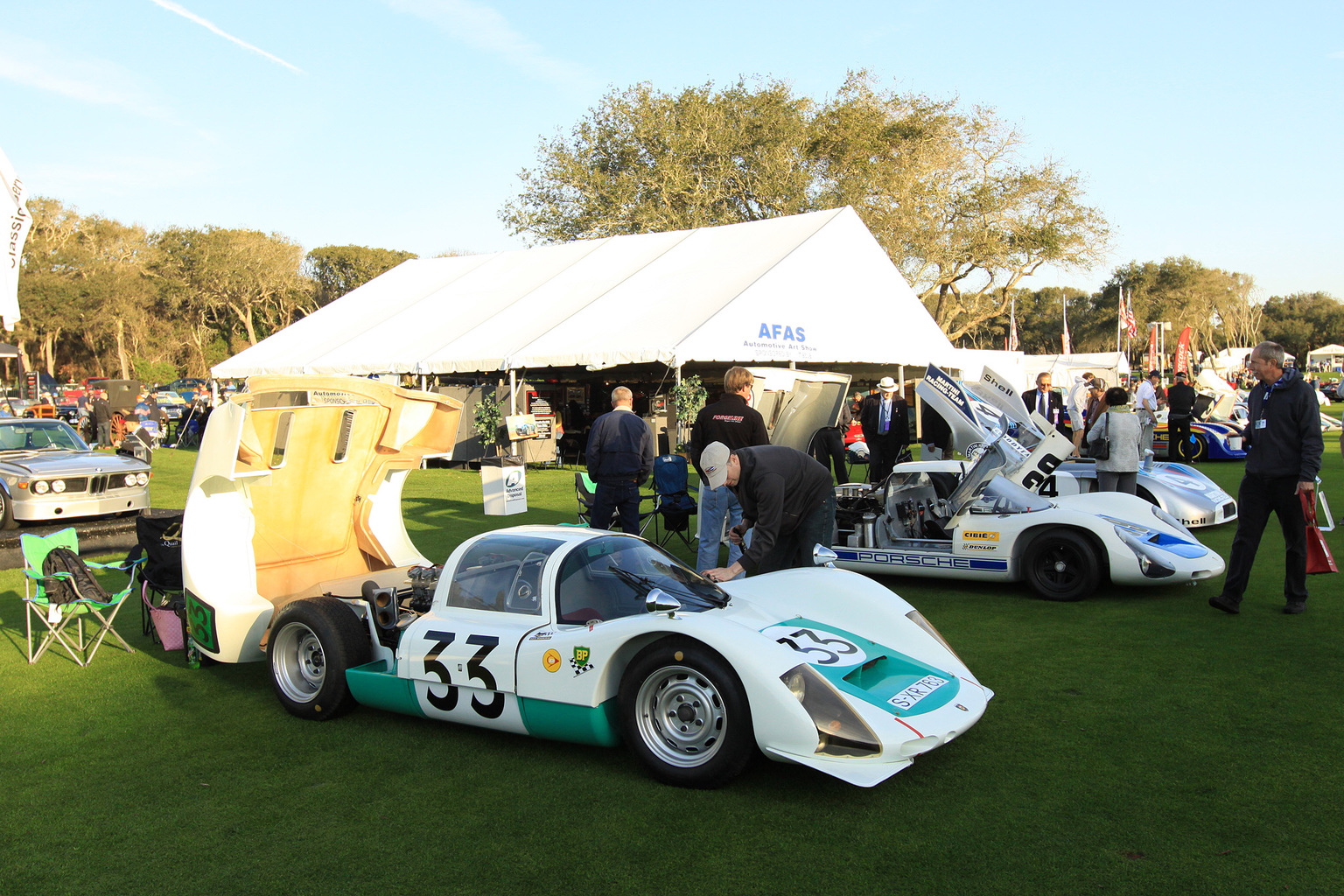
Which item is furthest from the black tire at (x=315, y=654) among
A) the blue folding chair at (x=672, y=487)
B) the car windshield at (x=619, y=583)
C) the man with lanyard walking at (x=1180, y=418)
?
the man with lanyard walking at (x=1180, y=418)

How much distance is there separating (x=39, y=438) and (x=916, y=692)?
13615 millimetres

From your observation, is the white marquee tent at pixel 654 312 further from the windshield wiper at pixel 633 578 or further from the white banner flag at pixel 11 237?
the windshield wiper at pixel 633 578

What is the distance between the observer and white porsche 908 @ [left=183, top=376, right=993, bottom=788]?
12.5 feet

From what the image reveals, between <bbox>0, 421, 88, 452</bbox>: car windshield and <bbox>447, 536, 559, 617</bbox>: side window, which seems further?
<bbox>0, 421, 88, 452</bbox>: car windshield

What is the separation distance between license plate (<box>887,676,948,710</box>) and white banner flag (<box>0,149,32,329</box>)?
1283 centimetres

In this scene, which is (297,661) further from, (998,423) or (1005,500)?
(998,423)

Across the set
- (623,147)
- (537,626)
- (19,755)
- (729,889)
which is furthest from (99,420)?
(729,889)

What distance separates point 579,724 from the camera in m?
4.21

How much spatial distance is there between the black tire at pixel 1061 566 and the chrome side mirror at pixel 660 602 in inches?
161

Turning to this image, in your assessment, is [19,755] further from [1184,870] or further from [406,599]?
[1184,870]

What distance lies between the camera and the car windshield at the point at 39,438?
12.8 m

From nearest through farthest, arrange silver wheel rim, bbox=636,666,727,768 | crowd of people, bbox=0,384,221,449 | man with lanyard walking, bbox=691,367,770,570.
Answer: silver wheel rim, bbox=636,666,727,768, man with lanyard walking, bbox=691,367,770,570, crowd of people, bbox=0,384,221,449

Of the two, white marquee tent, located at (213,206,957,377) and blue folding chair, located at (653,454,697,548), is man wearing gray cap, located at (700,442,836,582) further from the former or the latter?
white marquee tent, located at (213,206,957,377)

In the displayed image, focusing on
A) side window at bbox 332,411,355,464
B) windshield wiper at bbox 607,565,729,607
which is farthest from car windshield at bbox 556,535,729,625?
side window at bbox 332,411,355,464
